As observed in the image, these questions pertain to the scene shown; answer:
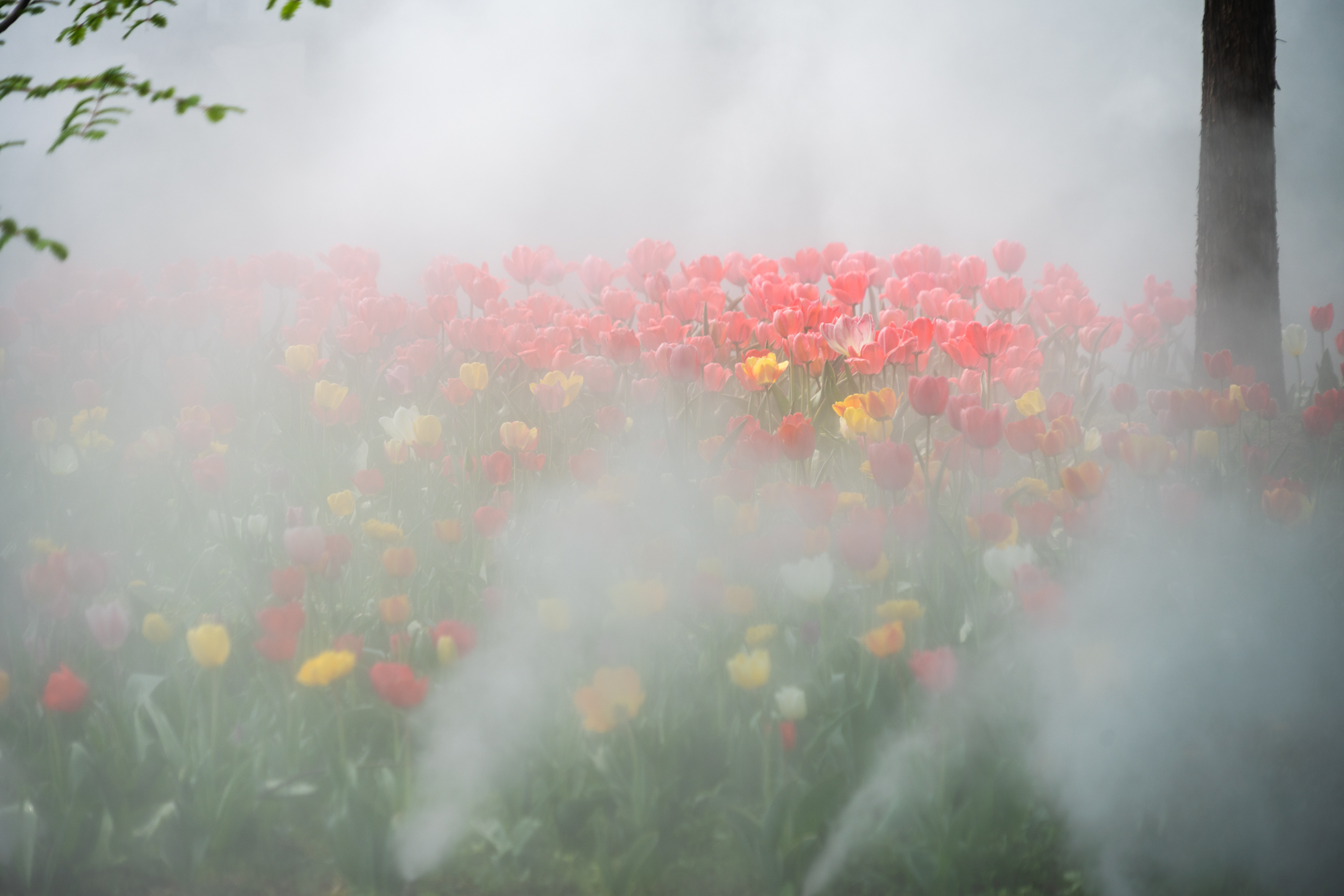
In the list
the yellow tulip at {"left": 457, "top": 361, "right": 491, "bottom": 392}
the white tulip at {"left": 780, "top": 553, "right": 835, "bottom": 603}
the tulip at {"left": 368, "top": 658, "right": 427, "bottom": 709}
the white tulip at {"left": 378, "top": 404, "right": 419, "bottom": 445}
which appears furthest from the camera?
the yellow tulip at {"left": 457, "top": 361, "right": 491, "bottom": 392}

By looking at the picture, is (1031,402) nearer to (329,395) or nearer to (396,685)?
(396,685)

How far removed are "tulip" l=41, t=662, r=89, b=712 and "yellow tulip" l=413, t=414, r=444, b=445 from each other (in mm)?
1222

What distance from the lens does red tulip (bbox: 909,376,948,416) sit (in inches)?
90.0

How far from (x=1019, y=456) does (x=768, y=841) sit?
7.74ft

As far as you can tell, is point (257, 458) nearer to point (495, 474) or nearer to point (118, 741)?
point (495, 474)

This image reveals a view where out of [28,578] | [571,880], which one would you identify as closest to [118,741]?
→ [28,578]

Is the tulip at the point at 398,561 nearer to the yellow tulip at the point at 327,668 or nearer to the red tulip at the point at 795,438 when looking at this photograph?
the yellow tulip at the point at 327,668

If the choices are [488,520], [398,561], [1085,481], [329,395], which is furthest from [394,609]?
[1085,481]

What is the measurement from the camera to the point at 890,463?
6.83ft

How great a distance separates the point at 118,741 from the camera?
1.76 metres

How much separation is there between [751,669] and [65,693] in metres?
1.21

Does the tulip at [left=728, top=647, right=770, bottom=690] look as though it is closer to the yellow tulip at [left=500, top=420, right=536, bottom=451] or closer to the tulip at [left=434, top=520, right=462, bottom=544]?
the tulip at [left=434, top=520, right=462, bottom=544]

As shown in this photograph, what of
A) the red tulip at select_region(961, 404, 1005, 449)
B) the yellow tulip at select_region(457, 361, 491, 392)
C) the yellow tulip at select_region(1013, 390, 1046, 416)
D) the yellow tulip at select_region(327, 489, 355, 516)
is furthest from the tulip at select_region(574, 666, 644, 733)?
the yellow tulip at select_region(457, 361, 491, 392)

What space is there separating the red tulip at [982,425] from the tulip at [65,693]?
1.88m
